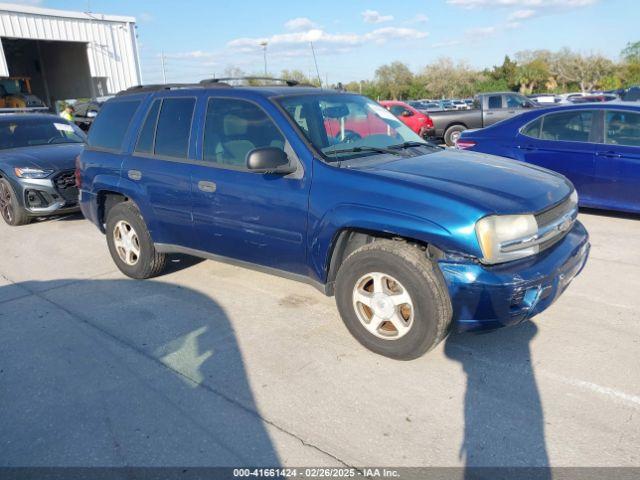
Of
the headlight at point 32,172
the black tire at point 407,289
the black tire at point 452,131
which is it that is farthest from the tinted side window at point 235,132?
the black tire at point 452,131

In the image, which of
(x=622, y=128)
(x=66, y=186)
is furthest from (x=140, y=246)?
(x=622, y=128)

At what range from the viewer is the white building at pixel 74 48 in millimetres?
23750

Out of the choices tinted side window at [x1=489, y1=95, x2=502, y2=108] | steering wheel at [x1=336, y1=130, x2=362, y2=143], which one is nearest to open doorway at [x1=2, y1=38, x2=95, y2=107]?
tinted side window at [x1=489, y1=95, x2=502, y2=108]

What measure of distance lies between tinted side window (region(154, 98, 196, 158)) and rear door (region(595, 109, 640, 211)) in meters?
5.03

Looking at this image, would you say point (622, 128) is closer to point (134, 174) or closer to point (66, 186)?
point (134, 174)

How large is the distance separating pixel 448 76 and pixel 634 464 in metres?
65.1

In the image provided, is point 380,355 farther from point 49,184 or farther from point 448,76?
point 448,76

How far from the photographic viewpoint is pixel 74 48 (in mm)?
30828

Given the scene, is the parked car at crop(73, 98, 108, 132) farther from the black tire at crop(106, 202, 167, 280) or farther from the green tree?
the green tree

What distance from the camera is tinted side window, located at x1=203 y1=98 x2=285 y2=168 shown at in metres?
3.89

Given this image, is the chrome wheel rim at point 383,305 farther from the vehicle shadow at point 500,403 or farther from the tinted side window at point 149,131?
the tinted side window at point 149,131

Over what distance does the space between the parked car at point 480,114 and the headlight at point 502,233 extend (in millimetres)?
12863

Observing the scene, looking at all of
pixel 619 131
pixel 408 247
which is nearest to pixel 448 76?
pixel 619 131

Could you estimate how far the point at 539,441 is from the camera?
2.60 metres
